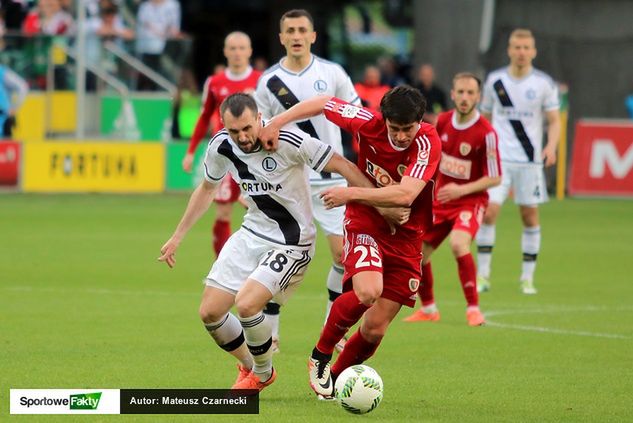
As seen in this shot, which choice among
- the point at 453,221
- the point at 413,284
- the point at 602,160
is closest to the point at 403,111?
the point at 413,284

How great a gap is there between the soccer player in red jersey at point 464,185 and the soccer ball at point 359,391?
3.57 metres

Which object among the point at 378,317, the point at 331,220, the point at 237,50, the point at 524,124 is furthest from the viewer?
the point at 524,124

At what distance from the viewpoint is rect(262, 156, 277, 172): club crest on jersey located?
303 inches

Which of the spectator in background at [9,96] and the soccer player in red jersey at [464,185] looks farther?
the spectator in background at [9,96]

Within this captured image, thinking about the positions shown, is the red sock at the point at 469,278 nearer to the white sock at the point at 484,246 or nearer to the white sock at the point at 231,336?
the white sock at the point at 484,246

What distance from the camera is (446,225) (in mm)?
11078

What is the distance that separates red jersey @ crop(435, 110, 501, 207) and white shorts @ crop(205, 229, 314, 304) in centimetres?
354

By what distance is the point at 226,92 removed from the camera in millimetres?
13156

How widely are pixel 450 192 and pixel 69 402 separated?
4246mm

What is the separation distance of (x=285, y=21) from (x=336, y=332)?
3.01 m

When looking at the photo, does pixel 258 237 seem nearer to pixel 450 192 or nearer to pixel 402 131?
pixel 402 131

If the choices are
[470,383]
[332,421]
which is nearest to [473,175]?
[470,383]

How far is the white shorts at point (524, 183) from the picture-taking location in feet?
43.8

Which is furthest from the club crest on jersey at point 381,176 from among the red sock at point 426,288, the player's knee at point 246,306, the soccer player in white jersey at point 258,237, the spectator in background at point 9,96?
the spectator in background at point 9,96
